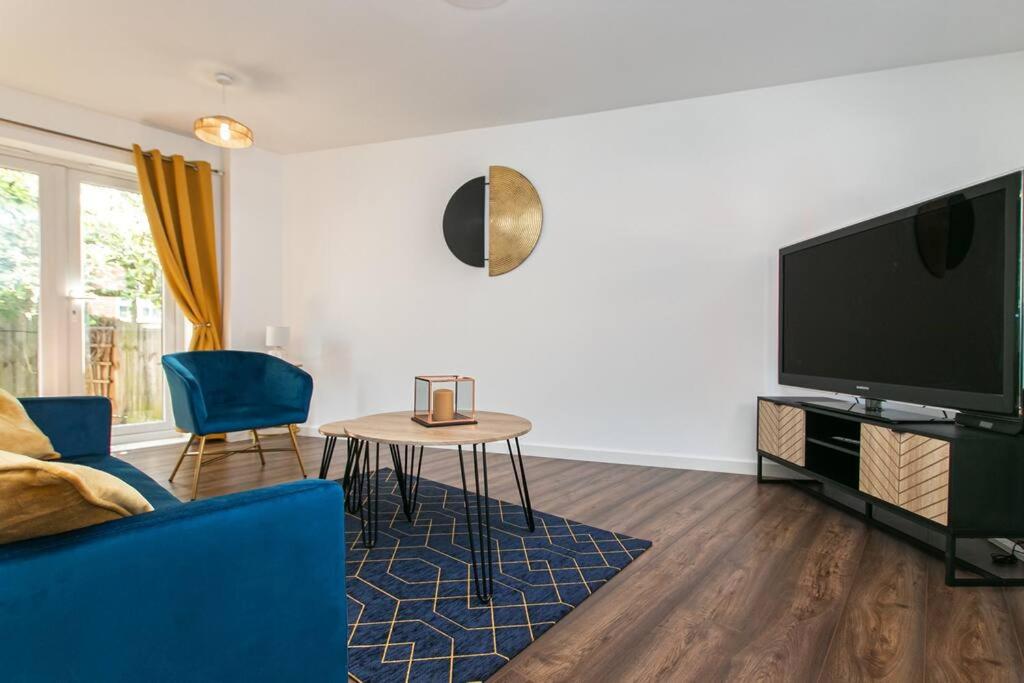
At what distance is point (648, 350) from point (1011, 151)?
2.26 m

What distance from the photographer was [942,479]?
6.31ft

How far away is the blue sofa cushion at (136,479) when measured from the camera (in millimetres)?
1540

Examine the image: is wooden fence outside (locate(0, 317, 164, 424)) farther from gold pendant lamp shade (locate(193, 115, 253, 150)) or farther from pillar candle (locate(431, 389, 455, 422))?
pillar candle (locate(431, 389, 455, 422))

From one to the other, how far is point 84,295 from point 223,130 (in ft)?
6.10

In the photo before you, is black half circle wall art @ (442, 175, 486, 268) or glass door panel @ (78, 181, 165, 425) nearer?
glass door panel @ (78, 181, 165, 425)

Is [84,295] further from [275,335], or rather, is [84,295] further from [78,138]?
[275,335]

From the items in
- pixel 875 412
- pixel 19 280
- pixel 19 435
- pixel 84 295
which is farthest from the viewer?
pixel 84 295

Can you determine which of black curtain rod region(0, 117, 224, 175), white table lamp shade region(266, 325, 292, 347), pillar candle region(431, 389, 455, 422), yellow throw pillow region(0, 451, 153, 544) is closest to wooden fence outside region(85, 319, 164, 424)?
white table lamp shade region(266, 325, 292, 347)

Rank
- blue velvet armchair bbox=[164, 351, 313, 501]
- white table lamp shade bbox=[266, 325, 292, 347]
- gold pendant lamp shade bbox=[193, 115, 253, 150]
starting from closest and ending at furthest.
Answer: blue velvet armchair bbox=[164, 351, 313, 501] < gold pendant lamp shade bbox=[193, 115, 253, 150] < white table lamp shade bbox=[266, 325, 292, 347]

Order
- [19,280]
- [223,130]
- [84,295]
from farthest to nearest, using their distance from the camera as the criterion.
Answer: [84,295], [19,280], [223,130]

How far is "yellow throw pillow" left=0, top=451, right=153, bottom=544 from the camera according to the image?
0.67 meters

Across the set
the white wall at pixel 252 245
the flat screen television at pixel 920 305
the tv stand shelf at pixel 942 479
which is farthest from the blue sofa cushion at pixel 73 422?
the flat screen television at pixel 920 305

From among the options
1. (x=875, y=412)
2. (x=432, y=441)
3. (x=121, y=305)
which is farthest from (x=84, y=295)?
(x=875, y=412)

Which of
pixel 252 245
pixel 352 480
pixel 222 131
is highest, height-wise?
pixel 222 131
